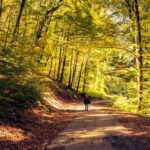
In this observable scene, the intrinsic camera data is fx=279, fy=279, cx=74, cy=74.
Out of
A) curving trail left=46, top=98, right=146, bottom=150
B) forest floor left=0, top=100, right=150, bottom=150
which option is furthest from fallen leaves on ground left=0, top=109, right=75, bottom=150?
curving trail left=46, top=98, right=146, bottom=150

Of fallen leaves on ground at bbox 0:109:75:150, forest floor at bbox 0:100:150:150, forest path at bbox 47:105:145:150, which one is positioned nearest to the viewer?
forest path at bbox 47:105:145:150

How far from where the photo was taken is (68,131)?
1210 cm

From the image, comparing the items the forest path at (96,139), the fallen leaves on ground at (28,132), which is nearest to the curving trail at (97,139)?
the forest path at (96,139)

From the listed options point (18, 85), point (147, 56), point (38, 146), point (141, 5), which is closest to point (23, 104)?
point (18, 85)

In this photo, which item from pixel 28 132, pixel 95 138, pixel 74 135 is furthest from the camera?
pixel 28 132

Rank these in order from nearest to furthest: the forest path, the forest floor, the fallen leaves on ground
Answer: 1. the forest path
2. the forest floor
3. the fallen leaves on ground

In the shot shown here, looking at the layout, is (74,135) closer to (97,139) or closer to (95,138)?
(95,138)

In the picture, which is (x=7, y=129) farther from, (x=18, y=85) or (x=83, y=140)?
(x=18, y=85)

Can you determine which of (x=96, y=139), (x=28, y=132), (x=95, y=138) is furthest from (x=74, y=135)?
(x=28, y=132)

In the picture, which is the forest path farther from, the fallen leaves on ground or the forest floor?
the fallen leaves on ground

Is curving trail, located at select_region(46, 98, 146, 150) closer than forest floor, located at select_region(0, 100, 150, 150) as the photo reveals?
A: Yes

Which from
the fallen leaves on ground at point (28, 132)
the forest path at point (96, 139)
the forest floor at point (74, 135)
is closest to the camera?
the forest path at point (96, 139)

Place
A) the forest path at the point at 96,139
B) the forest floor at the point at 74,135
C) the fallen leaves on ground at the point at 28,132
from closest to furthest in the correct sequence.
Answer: the forest path at the point at 96,139
the forest floor at the point at 74,135
the fallen leaves on ground at the point at 28,132

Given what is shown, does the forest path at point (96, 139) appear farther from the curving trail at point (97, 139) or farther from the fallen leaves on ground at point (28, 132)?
the fallen leaves on ground at point (28, 132)
